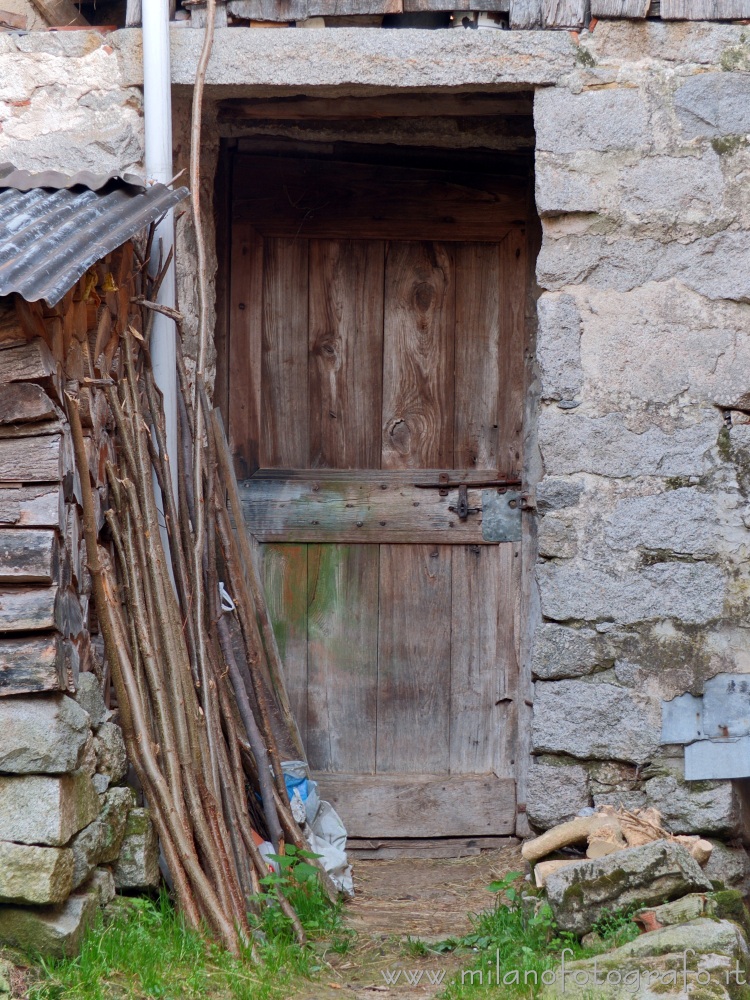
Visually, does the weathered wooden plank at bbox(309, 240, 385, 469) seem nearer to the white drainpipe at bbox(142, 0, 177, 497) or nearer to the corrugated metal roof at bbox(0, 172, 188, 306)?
the white drainpipe at bbox(142, 0, 177, 497)

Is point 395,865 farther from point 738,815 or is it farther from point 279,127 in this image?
point 279,127

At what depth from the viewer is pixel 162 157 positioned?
3.39m

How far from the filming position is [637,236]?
3.30 meters

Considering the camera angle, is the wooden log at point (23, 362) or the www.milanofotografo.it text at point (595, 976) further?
the wooden log at point (23, 362)

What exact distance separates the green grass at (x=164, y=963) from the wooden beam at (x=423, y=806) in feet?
3.27

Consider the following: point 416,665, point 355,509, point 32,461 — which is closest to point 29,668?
point 32,461

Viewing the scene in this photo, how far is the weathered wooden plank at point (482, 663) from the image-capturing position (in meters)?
4.06

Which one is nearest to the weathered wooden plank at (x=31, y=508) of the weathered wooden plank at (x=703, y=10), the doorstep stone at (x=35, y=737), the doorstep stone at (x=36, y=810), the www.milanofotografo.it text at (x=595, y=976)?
the doorstep stone at (x=35, y=737)

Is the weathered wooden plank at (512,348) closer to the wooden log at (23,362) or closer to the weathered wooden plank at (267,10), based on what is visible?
the weathered wooden plank at (267,10)

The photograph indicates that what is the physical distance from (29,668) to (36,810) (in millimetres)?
350

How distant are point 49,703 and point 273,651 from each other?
49.1 inches

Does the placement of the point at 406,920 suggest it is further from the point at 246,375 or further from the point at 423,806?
the point at 246,375

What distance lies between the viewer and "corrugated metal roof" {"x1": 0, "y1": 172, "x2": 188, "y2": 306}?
2508 mm

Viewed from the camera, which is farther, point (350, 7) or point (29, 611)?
point (350, 7)
